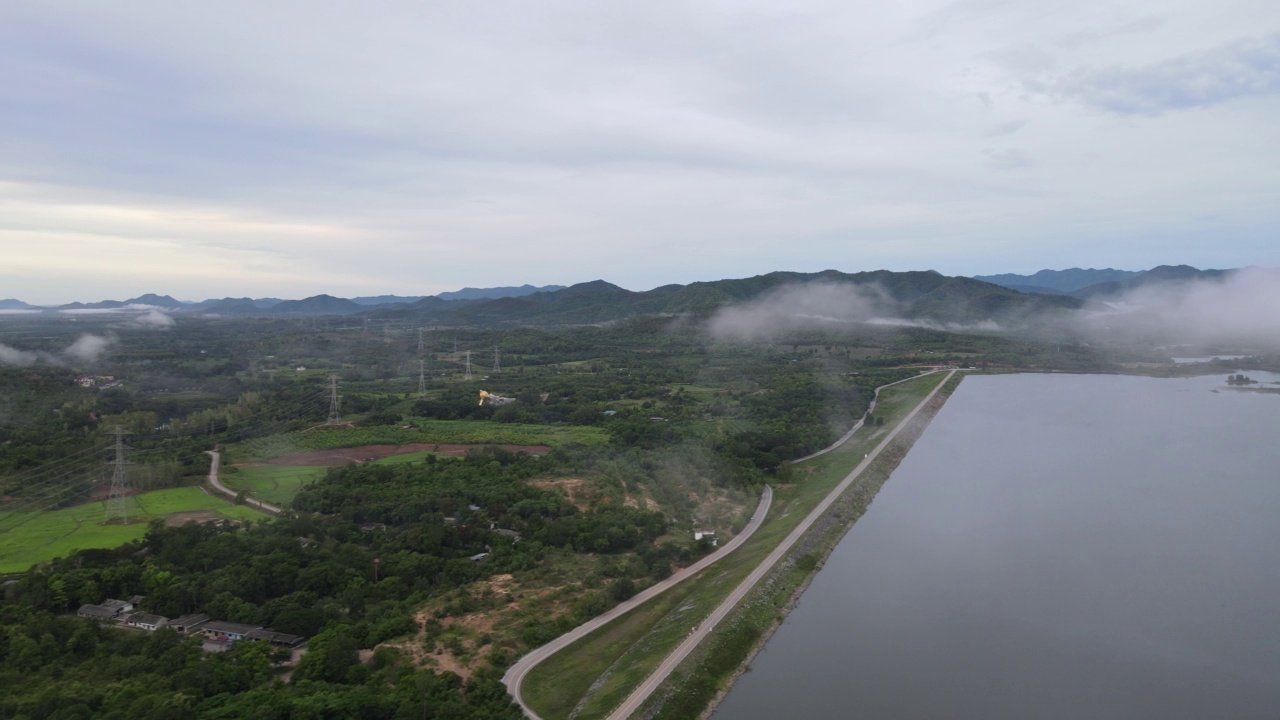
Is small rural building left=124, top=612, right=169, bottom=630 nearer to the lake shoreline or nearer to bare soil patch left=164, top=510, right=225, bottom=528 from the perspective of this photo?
bare soil patch left=164, top=510, right=225, bottom=528

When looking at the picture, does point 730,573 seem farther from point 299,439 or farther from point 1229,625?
point 299,439

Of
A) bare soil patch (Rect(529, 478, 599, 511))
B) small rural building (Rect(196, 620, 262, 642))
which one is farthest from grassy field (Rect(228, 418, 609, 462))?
small rural building (Rect(196, 620, 262, 642))

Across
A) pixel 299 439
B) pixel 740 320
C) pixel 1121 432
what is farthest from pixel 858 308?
pixel 299 439

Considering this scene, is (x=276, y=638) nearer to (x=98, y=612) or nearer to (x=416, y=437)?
(x=98, y=612)

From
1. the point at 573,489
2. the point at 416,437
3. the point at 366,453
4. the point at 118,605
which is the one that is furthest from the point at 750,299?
the point at 118,605

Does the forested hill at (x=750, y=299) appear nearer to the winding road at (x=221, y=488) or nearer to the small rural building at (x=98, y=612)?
the winding road at (x=221, y=488)

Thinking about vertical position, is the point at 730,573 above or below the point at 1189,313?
below
